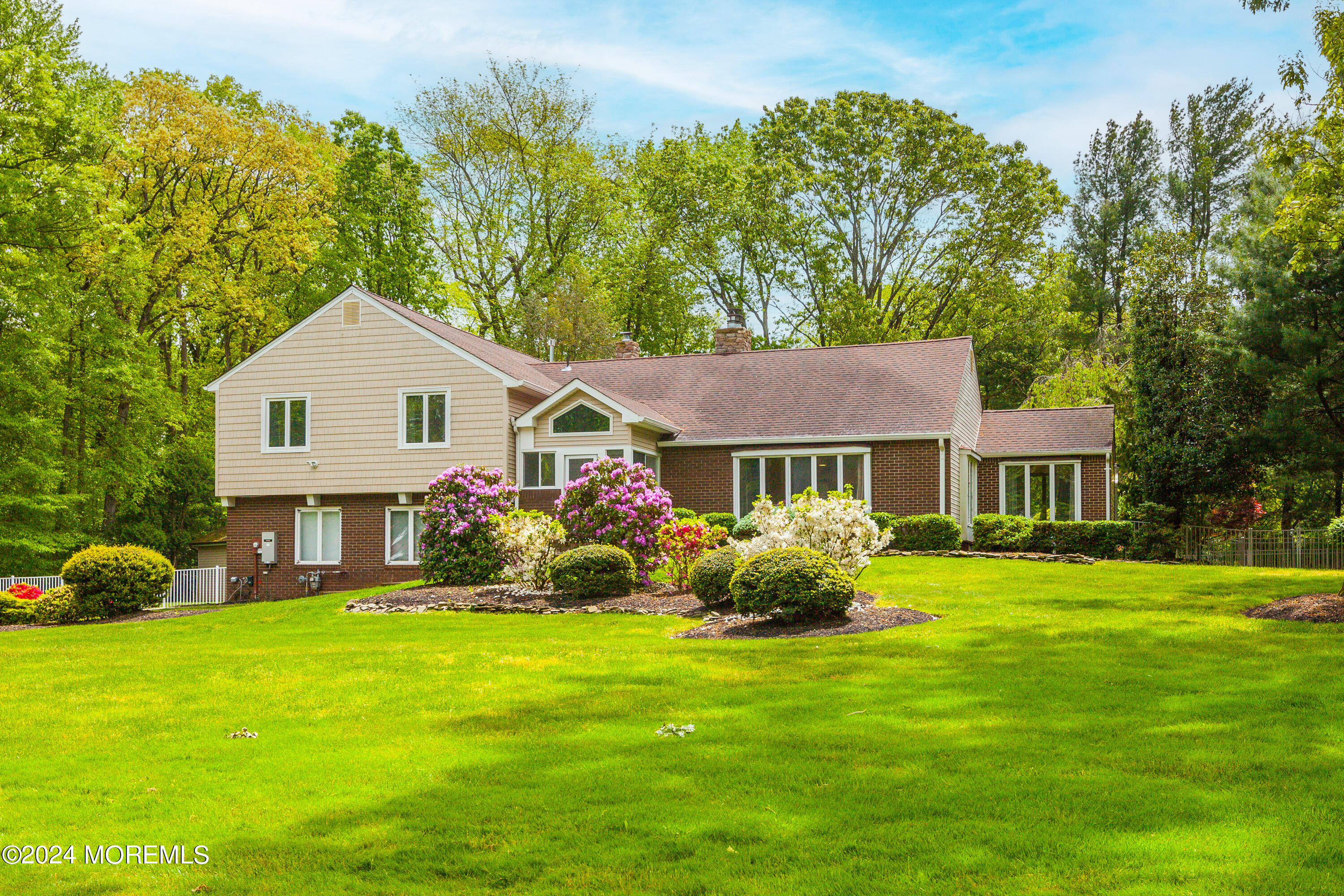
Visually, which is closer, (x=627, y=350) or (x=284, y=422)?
(x=284, y=422)

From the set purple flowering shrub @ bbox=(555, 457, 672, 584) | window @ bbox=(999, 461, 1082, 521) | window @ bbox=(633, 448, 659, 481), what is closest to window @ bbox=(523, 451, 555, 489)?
window @ bbox=(633, 448, 659, 481)

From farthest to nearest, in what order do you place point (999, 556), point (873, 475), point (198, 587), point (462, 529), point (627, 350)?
point (627, 350) < point (198, 587) < point (873, 475) < point (999, 556) < point (462, 529)

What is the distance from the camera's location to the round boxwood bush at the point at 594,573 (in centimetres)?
1639

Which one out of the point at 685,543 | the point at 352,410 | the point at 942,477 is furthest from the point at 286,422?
the point at 942,477

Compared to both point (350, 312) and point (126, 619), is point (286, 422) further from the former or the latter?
point (126, 619)

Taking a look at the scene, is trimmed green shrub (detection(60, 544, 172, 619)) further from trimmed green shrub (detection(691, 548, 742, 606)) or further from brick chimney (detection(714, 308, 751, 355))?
brick chimney (detection(714, 308, 751, 355))

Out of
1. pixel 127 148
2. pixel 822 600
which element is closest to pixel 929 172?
pixel 127 148

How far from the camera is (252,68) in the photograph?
34.2m

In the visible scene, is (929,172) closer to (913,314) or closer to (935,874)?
(913,314)

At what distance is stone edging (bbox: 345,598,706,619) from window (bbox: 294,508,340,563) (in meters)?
8.45

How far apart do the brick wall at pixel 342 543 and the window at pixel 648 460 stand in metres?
5.85

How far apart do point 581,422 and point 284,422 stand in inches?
335

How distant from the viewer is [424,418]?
2541 cm

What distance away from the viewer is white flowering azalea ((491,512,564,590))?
58.7ft
